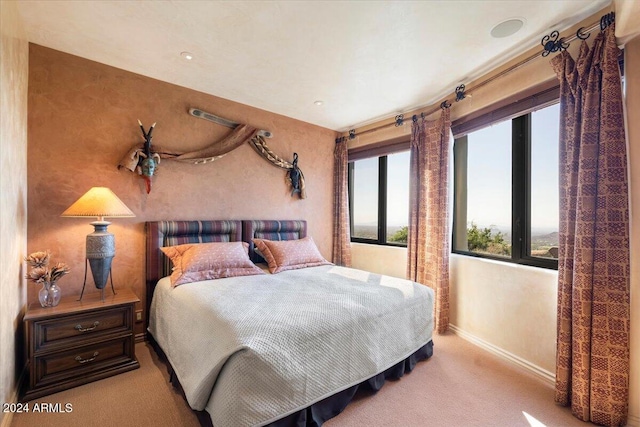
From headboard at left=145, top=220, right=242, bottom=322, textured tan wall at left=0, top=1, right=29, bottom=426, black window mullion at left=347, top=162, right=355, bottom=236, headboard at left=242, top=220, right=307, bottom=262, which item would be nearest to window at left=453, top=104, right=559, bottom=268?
black window mullion at left=347, top=162, right=355, bottom=236

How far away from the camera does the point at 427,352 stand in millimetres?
2424

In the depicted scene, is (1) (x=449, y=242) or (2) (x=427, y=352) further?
(1) (x=449, y=242)

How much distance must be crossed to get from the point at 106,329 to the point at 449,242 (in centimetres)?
321

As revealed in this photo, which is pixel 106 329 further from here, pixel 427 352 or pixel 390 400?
pixel 427 352

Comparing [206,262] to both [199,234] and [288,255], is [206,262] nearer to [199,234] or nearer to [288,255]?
[199,234]

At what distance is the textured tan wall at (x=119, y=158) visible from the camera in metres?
2.27

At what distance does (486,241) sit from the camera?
2.83m

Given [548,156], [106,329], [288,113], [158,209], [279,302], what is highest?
[288,113]

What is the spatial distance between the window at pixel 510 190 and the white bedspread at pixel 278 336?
0.98 m

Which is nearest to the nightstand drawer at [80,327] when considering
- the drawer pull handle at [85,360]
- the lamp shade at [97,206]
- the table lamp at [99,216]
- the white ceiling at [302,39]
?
the drawer pull handle at [85,360]

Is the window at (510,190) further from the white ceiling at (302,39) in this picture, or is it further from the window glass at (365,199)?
the window glass at (365,199)

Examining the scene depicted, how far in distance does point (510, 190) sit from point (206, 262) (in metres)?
2.94

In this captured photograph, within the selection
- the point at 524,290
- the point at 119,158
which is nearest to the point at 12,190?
the point at 119,158

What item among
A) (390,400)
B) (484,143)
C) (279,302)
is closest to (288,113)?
(484,143)
